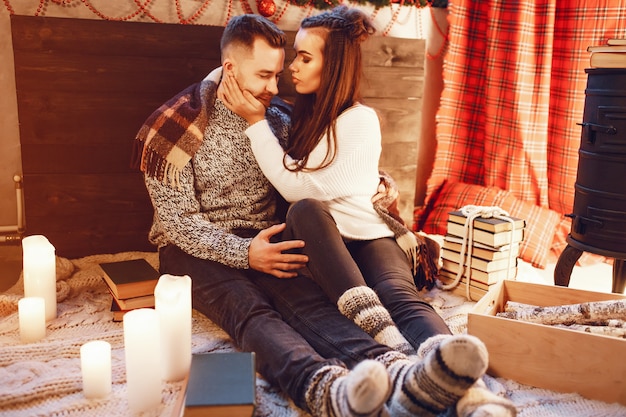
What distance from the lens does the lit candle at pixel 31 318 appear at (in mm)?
1654

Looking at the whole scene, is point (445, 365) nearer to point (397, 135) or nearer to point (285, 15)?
point (397, 135)

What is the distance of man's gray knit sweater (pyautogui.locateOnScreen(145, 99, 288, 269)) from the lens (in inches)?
70.8

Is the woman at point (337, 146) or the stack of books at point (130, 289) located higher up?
the woman at point (337, 146)

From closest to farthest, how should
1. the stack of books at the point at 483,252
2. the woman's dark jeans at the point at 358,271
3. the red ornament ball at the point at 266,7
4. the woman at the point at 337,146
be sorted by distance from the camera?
the woman's dark jeans at the point at 358,271 → the woman at the point at 337,146 → the stack of books at the point at 483,252 → the red ornament ball at the point at 266,7

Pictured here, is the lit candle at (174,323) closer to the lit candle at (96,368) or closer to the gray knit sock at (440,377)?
the lit candle at (96,368)

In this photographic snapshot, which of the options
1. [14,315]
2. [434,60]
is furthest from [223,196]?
[434,60]

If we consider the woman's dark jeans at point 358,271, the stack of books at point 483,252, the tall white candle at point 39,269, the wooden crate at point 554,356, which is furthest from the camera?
the stack of books at point 483,252

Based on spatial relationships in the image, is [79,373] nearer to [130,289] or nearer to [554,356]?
[130,289]

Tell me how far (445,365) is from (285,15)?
1842mm

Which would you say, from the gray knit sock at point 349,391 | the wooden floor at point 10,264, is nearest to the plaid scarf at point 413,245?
the gray knit sock at point 349,391

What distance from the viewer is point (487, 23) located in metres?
2.87

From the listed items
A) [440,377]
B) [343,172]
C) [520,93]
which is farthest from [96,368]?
[520,93]

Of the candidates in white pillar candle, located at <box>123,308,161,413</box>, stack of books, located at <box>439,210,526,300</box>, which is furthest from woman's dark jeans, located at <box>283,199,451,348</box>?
white pillar candle, located at <box>123,308,161,413</box>

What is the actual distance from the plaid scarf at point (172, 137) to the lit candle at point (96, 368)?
0.59 meters
